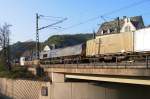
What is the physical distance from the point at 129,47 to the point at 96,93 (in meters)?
6.07

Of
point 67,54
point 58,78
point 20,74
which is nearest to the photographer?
point 58,78

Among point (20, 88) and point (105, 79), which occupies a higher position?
point (105, 79)

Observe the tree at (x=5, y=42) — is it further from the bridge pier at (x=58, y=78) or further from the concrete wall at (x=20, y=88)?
the bridge pier at (x=58, y=78)

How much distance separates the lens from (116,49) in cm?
4653

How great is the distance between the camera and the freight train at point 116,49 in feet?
132

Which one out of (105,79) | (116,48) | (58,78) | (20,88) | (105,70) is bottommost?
(20,88)

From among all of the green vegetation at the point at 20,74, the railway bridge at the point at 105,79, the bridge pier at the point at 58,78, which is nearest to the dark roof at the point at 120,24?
the green vegetation at the point at 20,74

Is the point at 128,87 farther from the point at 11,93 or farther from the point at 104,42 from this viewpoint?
the point at 11,93

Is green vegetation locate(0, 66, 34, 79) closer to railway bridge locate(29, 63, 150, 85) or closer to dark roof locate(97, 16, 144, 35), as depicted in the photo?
railway bridge locate(29, 63, 150, 85)

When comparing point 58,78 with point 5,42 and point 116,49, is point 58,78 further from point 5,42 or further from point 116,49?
point 5,42

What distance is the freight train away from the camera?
132 ft

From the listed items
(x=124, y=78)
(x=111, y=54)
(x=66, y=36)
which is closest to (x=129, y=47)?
(x=111, y=54)

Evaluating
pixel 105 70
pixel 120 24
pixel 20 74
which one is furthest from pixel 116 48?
pixel 120 24

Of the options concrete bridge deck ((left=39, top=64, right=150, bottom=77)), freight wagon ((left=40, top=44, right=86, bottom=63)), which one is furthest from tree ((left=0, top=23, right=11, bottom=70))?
concrete bridge deck ((left=39, top=64, right=150, bottom=77))
